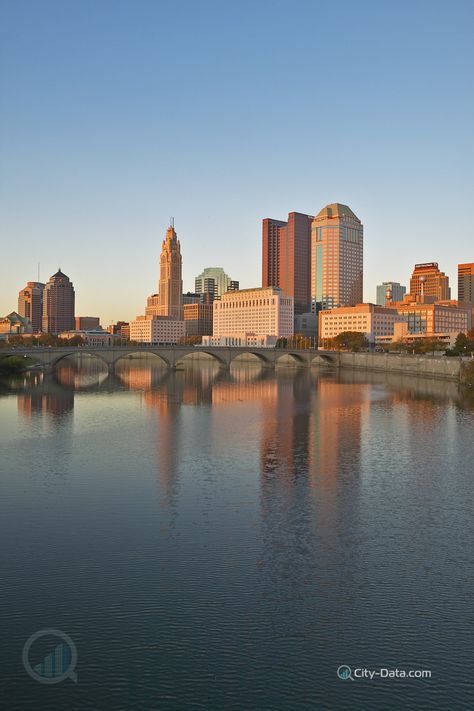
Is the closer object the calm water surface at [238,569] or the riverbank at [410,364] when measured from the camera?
the calm water surface at [238,569]

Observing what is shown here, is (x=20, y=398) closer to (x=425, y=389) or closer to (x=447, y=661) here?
(x=425, y=389)

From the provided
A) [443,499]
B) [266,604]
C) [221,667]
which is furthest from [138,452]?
[221,667]

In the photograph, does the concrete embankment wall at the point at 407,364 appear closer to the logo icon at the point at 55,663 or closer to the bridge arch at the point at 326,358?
the bridge arch at the point at 326,358

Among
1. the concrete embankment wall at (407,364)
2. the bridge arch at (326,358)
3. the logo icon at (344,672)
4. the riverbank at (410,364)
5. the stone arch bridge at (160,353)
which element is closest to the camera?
the logo icon at (344,672)

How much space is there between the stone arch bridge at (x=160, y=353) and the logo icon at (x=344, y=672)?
86.9 meters

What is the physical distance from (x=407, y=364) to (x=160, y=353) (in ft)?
167

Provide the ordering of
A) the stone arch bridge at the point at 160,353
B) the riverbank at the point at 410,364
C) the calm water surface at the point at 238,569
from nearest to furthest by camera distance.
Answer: the calm water surface at the point at 238,569 → the riverbank at the point at 410,364 → the stone arch bridge at the point at 160,353

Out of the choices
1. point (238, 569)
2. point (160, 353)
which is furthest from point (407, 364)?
point (238, 569)

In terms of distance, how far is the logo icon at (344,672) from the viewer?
13719 mm

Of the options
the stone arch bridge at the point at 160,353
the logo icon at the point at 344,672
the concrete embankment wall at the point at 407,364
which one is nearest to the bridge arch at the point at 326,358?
the stone arch bridge at the point at 160,353

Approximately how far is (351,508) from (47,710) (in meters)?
15.9

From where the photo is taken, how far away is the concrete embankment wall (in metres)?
100

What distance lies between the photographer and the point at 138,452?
3766 cm

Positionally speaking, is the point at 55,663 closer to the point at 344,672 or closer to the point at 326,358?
the point at 344,672
